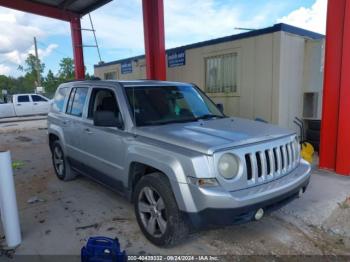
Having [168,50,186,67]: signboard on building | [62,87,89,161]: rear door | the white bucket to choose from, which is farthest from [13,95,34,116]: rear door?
the white bucket

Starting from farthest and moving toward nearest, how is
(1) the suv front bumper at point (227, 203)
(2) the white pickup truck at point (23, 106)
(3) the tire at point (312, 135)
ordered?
1. (2) the white pickup truck at point (23, 106)
2. (3) the tire at point (312, 135)
3. (1) the suv front bumper at point (227, 203)

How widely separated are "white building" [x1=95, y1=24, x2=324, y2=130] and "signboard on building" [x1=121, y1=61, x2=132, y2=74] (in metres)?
4.57

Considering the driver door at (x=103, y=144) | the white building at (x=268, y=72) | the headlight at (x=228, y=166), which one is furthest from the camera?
the white building at (x=268, y=72)

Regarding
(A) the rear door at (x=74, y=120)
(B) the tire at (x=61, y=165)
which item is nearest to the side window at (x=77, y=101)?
(A) the rear door at (x=74, y=120)

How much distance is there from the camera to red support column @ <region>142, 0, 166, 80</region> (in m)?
8.70

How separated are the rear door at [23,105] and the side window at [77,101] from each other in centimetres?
1891

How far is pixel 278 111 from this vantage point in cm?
755

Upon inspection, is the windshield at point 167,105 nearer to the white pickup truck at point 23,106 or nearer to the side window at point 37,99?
the white pickup truck at point 23,106

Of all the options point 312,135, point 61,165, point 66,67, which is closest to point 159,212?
point 61,165

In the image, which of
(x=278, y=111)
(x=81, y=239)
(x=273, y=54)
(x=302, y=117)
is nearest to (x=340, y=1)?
(x=273, y=54)

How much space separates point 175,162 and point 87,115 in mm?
2257

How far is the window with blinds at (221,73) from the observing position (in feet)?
28.4

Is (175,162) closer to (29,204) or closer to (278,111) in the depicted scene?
(29,204)

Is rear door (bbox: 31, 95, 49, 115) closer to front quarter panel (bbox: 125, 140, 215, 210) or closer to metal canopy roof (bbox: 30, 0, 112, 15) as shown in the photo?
metal canopy roof (bbox: 30, 0, 112, 15)
